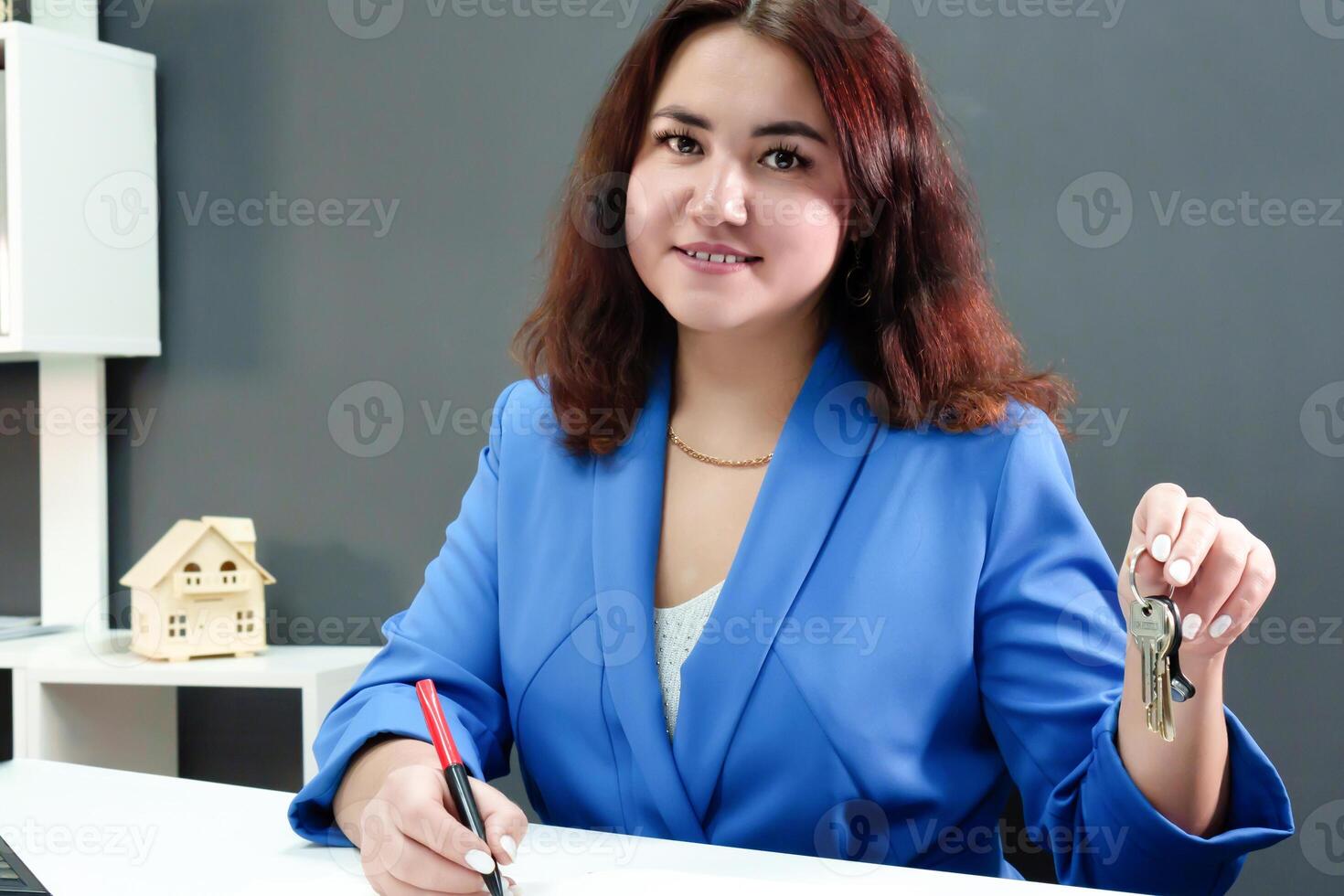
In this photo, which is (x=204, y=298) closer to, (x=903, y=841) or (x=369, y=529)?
(x=369, y=529)

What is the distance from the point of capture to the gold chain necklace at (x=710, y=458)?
127 cm

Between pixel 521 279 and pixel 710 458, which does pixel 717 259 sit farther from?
pixel 521 279

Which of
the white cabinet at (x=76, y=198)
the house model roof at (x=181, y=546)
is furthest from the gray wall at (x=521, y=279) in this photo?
the house model roof at (x=181, y=546)

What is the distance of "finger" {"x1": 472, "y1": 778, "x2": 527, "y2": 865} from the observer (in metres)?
0.86

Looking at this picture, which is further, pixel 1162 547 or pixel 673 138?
pixel 673 138

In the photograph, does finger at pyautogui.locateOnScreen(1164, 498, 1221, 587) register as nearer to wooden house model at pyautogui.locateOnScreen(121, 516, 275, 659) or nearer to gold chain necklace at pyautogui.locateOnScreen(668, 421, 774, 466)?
gold chain necklace at pyautogui.locateOnScreen(668, 421, 774, 466)

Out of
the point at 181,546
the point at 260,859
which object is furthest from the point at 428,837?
the point at 181,546

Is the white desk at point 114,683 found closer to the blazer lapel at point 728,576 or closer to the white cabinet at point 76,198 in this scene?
the white cabinet at point 76,198

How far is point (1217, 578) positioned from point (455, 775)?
1.81 ft

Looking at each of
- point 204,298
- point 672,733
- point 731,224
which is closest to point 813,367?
point 731,224

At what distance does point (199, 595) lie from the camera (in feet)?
7.14

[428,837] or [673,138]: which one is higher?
[673,138]

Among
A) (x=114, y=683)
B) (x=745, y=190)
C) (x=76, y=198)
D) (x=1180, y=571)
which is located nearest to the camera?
(x=1180, y=571)

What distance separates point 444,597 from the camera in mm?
1258
